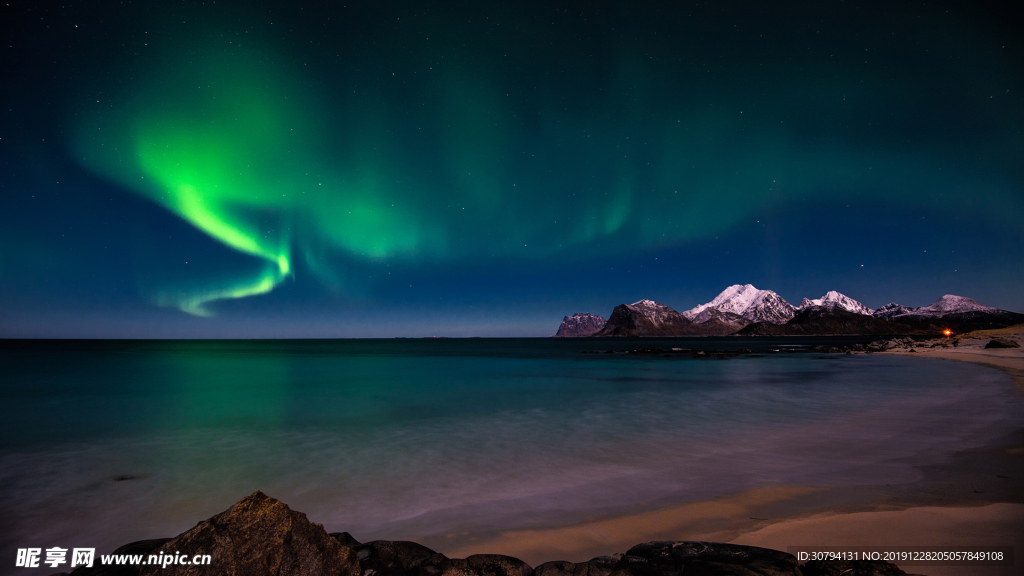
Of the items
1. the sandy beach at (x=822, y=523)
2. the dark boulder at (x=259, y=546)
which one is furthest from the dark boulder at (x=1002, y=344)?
the dark boulder at (x=259, y=546)

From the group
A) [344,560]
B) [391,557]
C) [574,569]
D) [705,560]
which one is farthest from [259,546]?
[705,560]

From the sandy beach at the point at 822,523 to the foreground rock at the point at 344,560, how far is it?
102 cm

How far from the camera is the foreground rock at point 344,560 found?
3268mm

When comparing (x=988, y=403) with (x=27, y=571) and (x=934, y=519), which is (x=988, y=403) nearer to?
(x=934, y=519)

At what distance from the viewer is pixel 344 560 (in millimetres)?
3598

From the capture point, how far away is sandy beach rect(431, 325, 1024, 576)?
14.5 feet

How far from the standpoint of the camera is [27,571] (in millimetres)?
4637

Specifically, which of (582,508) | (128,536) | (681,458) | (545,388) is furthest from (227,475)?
(545,388)

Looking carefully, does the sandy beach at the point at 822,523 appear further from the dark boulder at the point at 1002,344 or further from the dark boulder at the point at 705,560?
the dark boulder at the point at 1002,344

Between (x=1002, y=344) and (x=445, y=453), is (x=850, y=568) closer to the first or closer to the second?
(x=445, y=453)

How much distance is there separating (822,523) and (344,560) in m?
5.51

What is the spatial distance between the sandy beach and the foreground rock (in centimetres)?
102

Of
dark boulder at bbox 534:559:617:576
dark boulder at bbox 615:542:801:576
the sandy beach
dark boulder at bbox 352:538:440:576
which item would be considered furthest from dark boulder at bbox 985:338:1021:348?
dark boulder at bbox 352:538:440:576

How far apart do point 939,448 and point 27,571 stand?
1492 centimetres
